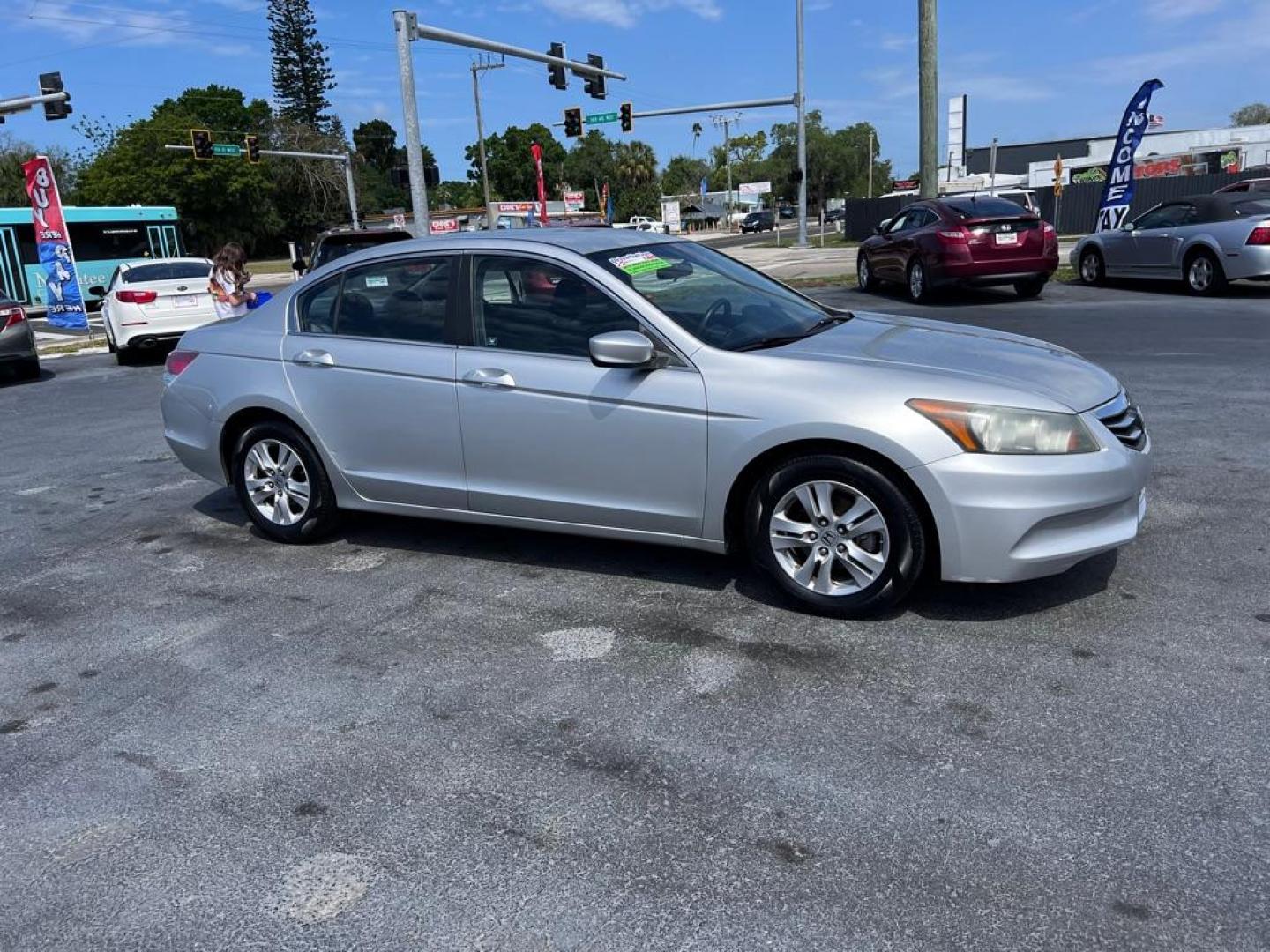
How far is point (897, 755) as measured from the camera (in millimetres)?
3221

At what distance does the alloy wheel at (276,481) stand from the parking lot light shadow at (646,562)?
31cm

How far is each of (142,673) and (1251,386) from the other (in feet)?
27.1

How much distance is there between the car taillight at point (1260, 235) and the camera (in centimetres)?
1364

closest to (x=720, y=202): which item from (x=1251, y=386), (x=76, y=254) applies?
(x=76, y=254)

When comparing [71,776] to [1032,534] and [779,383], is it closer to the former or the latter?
[779,383]

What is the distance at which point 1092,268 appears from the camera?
670 inches

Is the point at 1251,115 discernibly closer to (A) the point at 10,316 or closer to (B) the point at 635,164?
(B) the point at 635,164

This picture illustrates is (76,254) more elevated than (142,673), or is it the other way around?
(76,254)

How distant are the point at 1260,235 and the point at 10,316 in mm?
16691

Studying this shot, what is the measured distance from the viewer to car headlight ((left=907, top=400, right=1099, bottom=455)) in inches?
153

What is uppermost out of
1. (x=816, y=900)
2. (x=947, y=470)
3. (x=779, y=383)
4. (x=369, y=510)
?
(x=779, y=383)

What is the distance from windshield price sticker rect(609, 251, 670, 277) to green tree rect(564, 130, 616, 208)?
114 m

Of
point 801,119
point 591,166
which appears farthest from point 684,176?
point 801,119

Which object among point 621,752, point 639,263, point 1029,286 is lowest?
point 621,752
